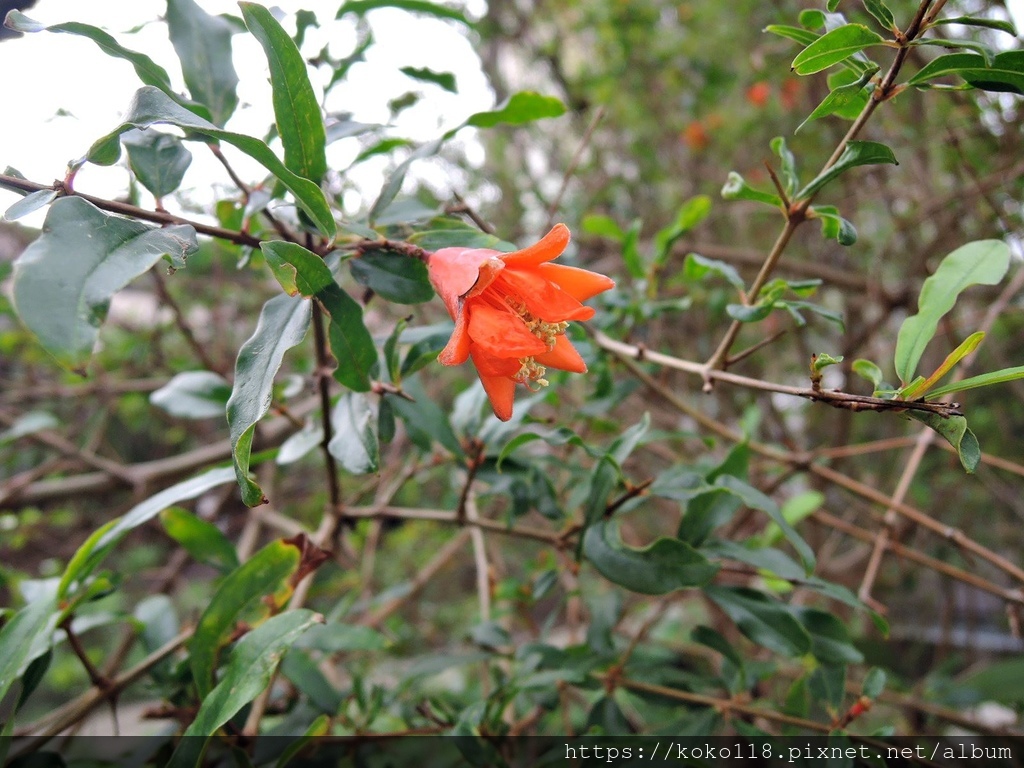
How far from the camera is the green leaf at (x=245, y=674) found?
0.62 m

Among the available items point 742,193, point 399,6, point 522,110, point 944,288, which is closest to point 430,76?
point 399,6

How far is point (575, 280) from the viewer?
65cm

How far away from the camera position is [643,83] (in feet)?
9.52

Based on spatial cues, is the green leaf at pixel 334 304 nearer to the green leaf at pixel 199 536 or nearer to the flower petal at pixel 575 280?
the flower petal at pixel 575 280

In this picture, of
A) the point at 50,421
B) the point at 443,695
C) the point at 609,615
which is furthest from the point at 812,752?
the point at 50,421

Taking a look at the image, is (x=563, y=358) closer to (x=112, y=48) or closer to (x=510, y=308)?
(x=510, y=308)

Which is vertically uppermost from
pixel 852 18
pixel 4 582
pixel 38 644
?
pixel 852 18

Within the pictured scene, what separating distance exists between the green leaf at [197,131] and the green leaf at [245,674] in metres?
0.39

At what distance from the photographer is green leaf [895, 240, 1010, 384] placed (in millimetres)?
593

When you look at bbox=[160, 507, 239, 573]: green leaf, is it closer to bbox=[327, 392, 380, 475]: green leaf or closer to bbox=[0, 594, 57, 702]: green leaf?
bbox=[0, 594, 57, 702]: green leaf

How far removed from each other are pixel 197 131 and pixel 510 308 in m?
0.31

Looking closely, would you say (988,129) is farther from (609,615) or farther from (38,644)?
(38,644)

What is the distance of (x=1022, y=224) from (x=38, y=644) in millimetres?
2174

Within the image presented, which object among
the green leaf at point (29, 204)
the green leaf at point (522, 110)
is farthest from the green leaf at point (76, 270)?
the green leaf at point (522, 110)
